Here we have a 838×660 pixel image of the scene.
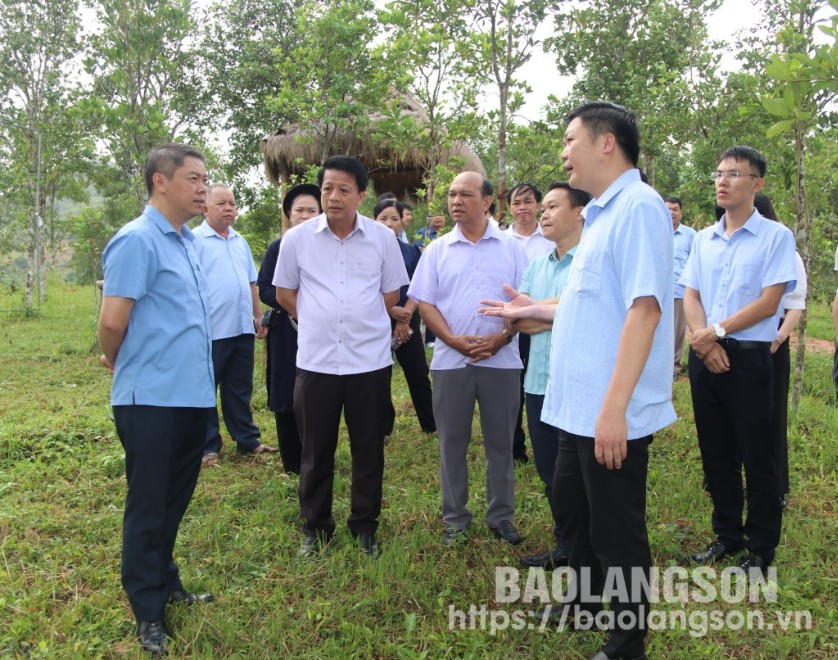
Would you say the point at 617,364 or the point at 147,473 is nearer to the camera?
the point at 617,364

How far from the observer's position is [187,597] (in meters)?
2.90

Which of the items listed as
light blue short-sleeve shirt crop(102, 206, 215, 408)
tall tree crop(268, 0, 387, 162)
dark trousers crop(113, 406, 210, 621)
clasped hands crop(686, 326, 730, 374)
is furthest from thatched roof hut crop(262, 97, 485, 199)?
dark trousers crop(113, 406, 210, 621)

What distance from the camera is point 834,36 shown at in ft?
6.11

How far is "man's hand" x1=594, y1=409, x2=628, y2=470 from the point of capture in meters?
2.07

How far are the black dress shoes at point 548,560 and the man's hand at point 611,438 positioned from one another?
52.9 inches

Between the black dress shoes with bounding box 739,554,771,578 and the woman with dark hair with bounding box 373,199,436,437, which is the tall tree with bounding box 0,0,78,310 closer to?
the woman with dark hair with bounding box 373,199,436,437

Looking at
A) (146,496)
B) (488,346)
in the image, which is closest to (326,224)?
(488,346)

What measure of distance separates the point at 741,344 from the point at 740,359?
0.07 metres

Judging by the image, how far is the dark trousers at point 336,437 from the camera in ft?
11.0

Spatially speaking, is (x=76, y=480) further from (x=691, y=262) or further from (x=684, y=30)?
(x=684, y=30)

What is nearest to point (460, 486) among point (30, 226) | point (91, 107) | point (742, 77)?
point (742, 77)

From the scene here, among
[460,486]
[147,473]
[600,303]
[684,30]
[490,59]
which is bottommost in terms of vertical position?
[460,486]

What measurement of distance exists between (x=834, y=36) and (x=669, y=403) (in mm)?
1208

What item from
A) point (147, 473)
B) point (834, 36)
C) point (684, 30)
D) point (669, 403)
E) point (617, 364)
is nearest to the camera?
point (834, 36)
